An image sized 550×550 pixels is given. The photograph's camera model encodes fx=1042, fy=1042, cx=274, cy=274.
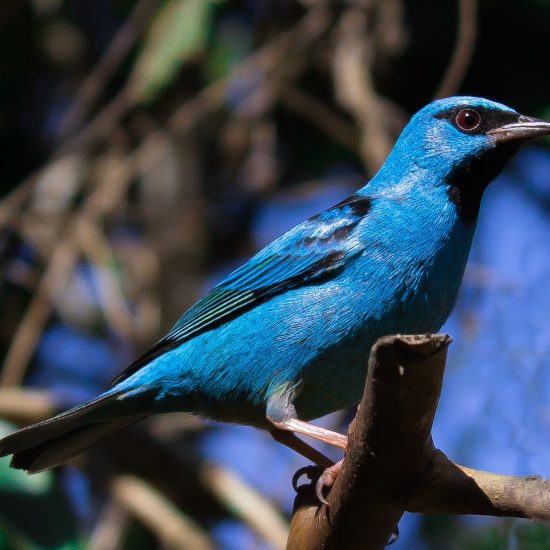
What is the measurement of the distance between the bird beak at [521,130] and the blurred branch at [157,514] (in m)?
2.55

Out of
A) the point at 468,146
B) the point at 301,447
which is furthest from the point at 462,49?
the point at 301,447

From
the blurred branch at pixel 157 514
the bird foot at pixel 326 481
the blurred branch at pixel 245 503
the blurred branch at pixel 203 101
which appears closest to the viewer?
the bird foot at pixel 326 481

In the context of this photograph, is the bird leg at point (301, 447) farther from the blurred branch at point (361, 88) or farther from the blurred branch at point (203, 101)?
the blurred branch at point (203, 101)

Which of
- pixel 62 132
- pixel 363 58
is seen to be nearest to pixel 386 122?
pixel 363 58

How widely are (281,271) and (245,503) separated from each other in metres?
1.53

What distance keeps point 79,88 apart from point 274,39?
1503 mm

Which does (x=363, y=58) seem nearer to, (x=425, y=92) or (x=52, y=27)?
(x=425, y=92)

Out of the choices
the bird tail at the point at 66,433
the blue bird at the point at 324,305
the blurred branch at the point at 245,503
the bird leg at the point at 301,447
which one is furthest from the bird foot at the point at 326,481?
the blurred branch at the point at 245,503

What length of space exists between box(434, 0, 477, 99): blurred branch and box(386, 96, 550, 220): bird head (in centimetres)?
81

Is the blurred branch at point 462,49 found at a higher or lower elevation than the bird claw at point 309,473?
higher

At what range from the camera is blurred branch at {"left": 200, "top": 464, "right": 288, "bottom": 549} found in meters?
5.28

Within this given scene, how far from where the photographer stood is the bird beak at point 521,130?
14.5ft

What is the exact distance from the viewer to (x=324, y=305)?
13.4 feet

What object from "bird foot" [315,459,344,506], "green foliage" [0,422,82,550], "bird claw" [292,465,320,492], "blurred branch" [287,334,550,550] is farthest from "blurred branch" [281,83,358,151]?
"blurred branch" [287,334,550,550]
